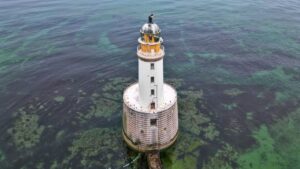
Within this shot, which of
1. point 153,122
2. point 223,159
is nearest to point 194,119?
point 223,159

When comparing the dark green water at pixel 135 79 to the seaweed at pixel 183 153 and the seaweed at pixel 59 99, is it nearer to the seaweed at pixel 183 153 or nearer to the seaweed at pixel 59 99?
the seaweed at pixel 183 153

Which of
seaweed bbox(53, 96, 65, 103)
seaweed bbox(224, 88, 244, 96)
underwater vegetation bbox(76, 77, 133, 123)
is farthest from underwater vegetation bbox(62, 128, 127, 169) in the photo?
seaweed bbox(224, 88, 244, 96)

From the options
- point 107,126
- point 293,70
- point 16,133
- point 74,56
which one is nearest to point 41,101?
point 16,133

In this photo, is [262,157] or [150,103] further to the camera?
[262,157]

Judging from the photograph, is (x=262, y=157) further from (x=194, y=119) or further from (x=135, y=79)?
(x=135, y=79)

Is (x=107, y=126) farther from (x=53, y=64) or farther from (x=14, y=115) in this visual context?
(x=53, y=64)

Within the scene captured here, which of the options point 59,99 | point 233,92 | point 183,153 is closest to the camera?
point 183,153

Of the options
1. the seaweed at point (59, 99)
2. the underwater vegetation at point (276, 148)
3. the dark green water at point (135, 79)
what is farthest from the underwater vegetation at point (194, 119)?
the seaweed at point (59, 99)
